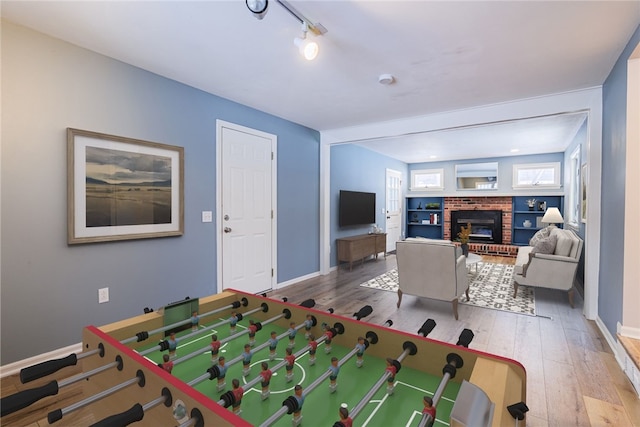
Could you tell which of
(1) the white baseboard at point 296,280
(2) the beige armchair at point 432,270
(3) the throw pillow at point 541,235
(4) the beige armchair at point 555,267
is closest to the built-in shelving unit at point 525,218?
(3) the throw pillow at point 541,235

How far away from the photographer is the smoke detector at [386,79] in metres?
2.81

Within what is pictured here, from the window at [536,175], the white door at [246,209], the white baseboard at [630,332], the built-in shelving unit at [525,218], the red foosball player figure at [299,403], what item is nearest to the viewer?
the red foosball player figure at [299,403]

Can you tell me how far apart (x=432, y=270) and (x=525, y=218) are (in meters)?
5.64

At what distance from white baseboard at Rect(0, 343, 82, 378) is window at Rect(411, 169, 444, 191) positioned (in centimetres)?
803

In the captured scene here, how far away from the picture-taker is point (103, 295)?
2.45 m

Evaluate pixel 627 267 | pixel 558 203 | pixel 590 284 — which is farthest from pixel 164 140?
pixel 558 203

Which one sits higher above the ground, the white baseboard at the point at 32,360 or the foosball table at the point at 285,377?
the foosball table at the point at 285,377

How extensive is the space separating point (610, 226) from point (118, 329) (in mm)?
3719

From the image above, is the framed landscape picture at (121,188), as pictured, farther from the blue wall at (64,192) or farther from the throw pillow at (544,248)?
the throw pillow at (544,248)

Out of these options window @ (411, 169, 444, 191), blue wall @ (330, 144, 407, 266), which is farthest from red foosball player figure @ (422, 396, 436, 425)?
window @ (411, 169, 444, 191)

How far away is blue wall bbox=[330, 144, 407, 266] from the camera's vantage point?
214 inches

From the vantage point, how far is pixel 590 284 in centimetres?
311

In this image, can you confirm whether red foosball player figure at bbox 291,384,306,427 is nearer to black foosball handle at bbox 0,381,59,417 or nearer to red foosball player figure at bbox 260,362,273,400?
red foosball player figure at bbox 260,362,273,400

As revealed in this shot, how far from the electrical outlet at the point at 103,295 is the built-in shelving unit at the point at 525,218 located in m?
8.11
